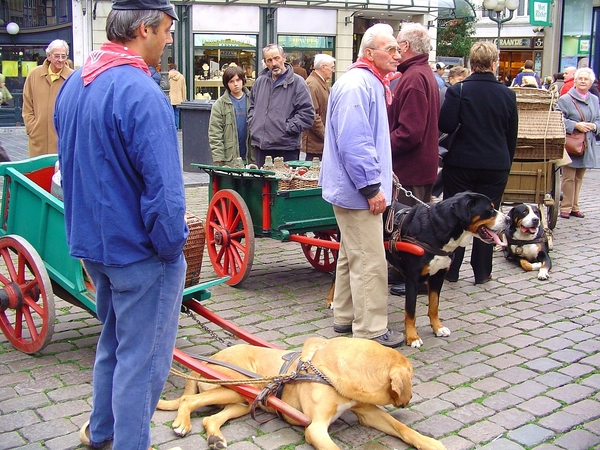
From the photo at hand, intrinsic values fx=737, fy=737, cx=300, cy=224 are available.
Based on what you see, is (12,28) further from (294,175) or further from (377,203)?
(377,203)

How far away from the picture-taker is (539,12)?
2195 centimetres

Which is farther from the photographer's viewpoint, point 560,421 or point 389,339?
point 389,339

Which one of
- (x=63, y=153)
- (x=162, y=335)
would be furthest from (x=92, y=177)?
(x=162, y=335)

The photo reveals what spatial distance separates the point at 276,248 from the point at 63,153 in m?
4.99

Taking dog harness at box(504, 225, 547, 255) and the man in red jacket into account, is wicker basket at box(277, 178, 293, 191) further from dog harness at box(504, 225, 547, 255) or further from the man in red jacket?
dog harness at box(504, 225, 547, 255)

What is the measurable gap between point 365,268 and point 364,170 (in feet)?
2.24

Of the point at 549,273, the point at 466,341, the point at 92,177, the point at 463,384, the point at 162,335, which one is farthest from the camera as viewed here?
the point at 549,273

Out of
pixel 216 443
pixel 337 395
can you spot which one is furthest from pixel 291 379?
pixel 216 443

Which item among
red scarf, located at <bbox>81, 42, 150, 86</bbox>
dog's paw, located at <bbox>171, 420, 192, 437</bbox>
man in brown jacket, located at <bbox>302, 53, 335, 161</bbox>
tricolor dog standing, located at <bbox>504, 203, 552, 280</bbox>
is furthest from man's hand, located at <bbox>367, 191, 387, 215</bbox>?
man in brown jacket, located at <bbox>302, 53, 335, 161</bbox>

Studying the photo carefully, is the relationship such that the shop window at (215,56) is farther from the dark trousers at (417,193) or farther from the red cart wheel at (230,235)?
the dark trousers at (417,193)

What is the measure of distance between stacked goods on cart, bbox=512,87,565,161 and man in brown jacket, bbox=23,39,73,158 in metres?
4.87

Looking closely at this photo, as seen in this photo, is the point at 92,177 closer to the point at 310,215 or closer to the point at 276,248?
the point at 310,215

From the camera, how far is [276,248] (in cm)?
784

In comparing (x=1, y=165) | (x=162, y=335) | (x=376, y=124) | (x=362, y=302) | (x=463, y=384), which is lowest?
(x=463, y=384)
